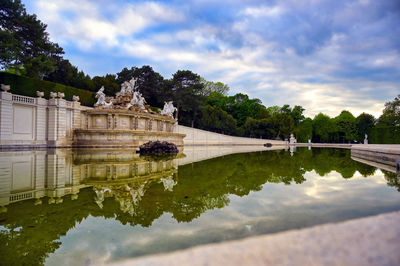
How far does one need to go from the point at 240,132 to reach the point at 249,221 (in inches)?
1932

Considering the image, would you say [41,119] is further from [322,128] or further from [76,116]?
[322,128]

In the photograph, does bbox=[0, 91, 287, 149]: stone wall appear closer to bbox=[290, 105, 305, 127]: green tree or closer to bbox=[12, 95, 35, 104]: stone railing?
bbox=[12, 95, 35, 104]: stone railing

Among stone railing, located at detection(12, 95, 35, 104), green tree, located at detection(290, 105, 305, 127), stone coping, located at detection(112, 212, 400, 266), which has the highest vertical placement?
green tree, located at detection(290, 105, 305, 127)

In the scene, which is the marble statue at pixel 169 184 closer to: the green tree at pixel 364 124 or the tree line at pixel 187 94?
the tree line at pixel 187 94

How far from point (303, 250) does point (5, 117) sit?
22034 millimetres

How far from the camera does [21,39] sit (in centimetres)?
2430

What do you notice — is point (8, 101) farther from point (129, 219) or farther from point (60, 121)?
point (129, 219)

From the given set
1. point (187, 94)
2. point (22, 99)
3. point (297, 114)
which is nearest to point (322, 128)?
point (297, 114)

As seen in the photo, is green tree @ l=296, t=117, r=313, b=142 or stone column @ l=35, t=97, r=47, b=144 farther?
green tree @ l=296, t=117, r=313, b=142

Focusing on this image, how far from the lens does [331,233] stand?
292cm

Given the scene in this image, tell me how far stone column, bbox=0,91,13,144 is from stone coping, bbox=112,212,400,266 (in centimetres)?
2084

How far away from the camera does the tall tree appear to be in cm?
2106

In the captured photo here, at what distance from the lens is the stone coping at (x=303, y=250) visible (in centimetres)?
220

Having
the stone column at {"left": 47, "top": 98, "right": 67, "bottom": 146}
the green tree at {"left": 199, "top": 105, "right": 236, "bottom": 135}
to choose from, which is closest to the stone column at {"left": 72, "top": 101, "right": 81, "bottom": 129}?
the stone column at {"left": 47, "top": 98, "right": 67, "bottom": 146}
